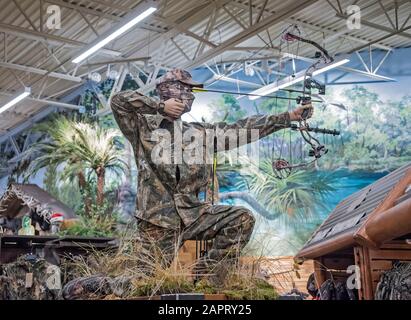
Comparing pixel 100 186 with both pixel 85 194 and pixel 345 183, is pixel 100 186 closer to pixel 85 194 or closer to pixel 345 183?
pixel 85 194

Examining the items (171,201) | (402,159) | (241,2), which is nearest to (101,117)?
(241,2)

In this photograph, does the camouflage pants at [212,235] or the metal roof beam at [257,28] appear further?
the metal roof beam at [257,28]

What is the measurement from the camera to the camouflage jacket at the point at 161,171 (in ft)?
13.0

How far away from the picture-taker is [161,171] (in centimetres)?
402

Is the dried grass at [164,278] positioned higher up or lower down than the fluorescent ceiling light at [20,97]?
lower down

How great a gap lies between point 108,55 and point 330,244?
33.0ft

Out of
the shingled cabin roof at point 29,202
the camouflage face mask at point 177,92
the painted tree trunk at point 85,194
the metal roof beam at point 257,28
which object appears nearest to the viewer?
the camouflage face mask at point 177,92

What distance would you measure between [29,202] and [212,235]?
5.46 metres

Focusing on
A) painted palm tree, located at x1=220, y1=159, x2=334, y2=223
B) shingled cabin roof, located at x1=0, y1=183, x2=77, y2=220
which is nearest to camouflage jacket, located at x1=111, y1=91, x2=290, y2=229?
shingled cabin roof, located at x1=0, y1=183, x2=77, y2=220

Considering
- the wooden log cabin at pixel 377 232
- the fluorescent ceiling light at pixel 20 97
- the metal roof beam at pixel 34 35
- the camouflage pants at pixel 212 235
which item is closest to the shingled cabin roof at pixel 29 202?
the metal roof beam at pixel 34 35

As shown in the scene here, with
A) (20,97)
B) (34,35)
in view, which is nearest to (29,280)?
(34,35)

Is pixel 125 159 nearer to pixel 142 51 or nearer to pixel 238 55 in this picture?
pixel 142 51

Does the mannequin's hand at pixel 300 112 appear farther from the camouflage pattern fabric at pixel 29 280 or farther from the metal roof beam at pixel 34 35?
the metal roof beam at pixel 34 35

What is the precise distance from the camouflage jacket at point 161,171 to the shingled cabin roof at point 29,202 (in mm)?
4713
